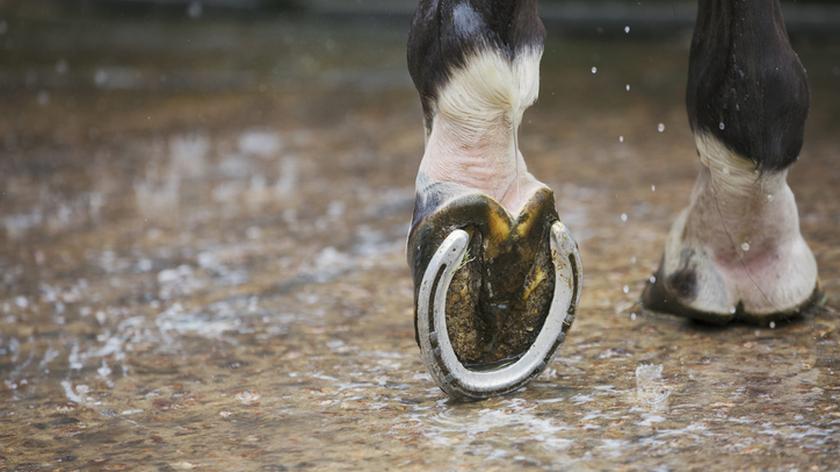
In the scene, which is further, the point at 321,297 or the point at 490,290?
the point at 321,297

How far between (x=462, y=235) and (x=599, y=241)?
3.80ft

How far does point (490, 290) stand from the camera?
1599 mm

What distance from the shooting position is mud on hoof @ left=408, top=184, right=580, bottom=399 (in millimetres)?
1544

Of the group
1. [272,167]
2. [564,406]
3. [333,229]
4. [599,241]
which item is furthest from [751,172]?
[272,167]

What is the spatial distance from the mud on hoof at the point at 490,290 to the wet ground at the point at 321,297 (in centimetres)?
6

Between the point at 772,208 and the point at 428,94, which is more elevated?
the point at 428,94

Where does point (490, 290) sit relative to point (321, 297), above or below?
above

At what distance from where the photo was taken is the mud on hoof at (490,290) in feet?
5.07

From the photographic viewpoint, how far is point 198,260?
271 centimetres

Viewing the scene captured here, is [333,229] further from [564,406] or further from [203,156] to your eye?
[564,406]

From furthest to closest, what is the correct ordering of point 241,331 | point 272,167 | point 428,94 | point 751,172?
point 272,167, point 241,331, point 751,172, point 428,94

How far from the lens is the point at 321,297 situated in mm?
2350

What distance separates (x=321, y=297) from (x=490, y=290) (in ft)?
2.63

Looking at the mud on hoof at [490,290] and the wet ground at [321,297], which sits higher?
the mud on hoof at [490,290]
